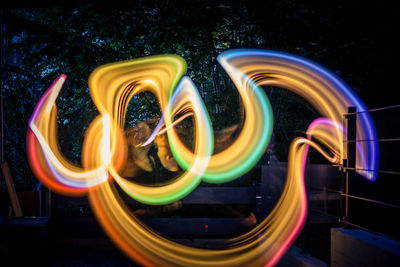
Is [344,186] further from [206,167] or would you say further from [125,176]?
[125,176]

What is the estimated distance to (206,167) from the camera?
7.82m

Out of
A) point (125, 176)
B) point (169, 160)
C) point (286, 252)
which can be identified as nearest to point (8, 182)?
point (125, 176)

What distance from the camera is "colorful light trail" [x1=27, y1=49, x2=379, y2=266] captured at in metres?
5.45

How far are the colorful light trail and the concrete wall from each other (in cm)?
164

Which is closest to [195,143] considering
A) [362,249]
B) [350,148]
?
[350,148]

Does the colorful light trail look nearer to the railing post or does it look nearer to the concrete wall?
the railing post

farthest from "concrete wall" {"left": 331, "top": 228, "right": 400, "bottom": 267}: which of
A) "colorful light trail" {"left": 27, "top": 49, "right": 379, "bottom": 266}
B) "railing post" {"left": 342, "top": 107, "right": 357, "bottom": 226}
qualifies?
"colorful light trail" {"left": 27, "top": 49, "right": 379, "bottom": 266}

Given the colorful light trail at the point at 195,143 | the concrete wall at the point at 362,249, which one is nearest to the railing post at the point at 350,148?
the concrete wall at the point at 362,249

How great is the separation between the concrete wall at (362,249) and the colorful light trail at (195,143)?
164 cm

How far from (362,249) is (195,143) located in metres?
5.62

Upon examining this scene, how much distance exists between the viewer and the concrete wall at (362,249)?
91.4 inches

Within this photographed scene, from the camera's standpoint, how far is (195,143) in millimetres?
8031

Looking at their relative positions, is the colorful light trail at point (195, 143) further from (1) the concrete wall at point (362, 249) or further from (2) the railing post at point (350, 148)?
(1) the concrete wall at point (362, 249)

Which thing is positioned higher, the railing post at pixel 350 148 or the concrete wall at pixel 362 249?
the railing post at pixel 350 148
